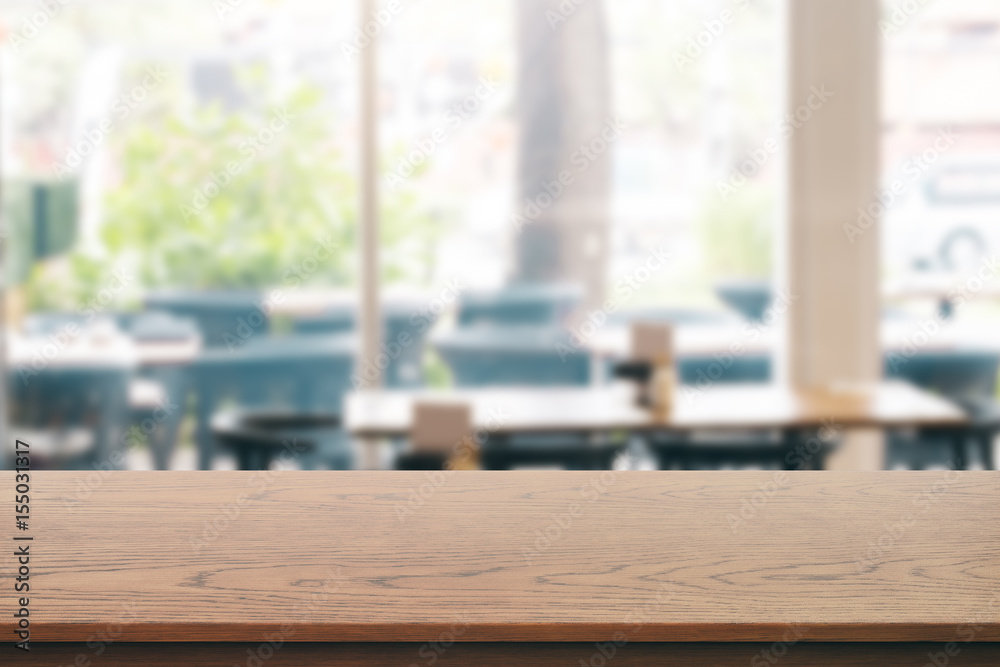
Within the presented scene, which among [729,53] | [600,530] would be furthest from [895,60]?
[600,530]

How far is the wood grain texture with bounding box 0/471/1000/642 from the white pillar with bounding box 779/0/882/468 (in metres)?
2.79

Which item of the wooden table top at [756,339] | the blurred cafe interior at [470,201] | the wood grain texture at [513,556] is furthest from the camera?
the wooden table top at [756,339]

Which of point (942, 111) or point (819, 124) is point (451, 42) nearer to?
point (819, 124)

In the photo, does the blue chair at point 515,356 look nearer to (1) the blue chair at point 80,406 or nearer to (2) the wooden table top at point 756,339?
(2) the wooden table top at point 756,339

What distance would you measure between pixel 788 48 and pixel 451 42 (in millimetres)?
1216

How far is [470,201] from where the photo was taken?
3.61m

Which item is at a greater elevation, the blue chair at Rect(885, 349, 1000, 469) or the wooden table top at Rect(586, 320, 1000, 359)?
the wooden table top at Rect(586, 320, 1000, 359)

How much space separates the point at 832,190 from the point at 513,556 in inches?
124

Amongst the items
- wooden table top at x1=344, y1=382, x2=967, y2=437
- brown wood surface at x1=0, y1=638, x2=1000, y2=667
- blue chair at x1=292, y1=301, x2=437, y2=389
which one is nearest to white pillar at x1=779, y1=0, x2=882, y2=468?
wooden table top at x1=344, y1=382, x2=967, y2=437

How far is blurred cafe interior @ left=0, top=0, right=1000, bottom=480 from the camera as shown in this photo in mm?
3539

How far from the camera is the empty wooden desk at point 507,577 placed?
0.70 m

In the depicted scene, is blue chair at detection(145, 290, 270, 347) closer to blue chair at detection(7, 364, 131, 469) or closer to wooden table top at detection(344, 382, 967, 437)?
blue chair at detection(7, 364, 131, 469)

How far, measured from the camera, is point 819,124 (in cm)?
359

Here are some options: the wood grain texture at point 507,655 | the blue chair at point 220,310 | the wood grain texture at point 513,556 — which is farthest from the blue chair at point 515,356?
the wood grain texture at point 507,655
